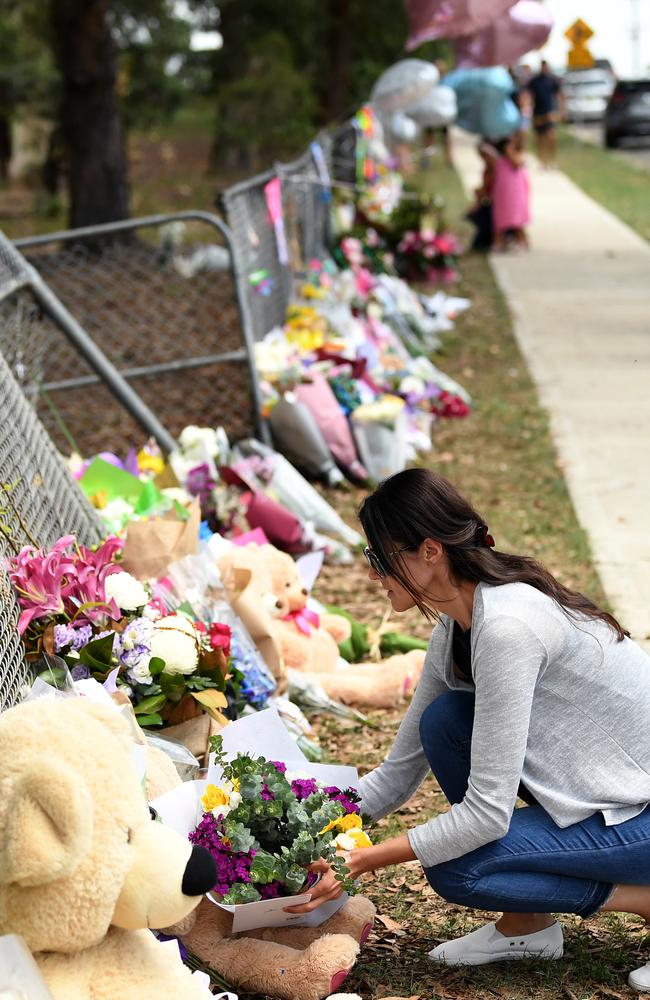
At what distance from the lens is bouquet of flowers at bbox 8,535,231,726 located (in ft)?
10.5

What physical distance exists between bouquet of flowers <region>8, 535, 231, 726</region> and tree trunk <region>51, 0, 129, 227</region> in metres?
10.7

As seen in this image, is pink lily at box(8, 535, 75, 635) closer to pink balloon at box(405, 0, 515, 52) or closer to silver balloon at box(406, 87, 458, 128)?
pink balloon at box(405, 0, 515, 52)

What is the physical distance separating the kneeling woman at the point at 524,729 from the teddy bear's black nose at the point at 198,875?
0.53 metres

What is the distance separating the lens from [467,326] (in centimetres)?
1101

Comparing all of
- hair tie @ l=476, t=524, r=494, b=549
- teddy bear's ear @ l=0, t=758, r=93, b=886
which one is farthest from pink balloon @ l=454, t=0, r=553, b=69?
teddy bear's ear @ l=0, t=758, r=93, b=886

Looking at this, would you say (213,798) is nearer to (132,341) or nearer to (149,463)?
(149,463)

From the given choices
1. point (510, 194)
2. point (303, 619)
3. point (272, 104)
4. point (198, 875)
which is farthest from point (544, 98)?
point (198, 875)

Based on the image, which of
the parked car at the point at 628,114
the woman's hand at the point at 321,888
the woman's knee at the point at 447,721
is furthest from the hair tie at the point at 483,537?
the parked car at the point at 628,114

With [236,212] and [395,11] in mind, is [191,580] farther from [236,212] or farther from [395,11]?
[395,11]

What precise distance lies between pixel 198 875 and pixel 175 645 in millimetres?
1236

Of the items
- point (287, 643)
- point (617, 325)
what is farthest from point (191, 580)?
point (617, 325)

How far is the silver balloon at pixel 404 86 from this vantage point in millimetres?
13727

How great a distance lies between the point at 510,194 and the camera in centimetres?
1435

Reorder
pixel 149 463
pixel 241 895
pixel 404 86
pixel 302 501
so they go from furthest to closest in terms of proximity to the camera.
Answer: pixel 404 86, pixel 302 501, pixel 149 463, pixel 241 895
